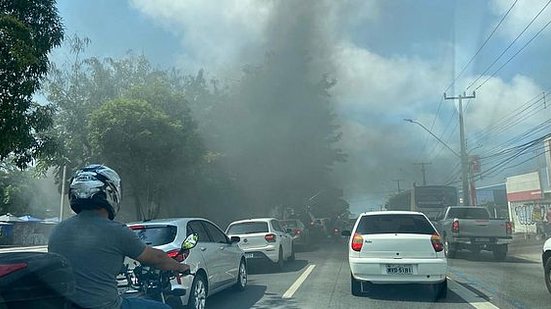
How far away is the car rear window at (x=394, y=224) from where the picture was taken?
10219mm

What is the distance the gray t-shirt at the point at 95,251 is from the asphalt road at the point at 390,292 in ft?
19.4

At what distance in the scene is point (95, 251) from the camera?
3482 mm

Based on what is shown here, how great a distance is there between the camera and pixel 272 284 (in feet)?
39.4

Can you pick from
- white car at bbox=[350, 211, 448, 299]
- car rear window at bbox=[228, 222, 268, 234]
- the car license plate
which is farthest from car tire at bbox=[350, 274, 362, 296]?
car rear window at bbox=[228, 222, 268, 234]

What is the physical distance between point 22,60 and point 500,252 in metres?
15.6

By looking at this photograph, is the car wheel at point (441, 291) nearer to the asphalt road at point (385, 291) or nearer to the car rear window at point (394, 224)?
the asphalt road at point (385, 291)

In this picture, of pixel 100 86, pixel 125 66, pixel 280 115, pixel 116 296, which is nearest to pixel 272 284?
pixel 116 296

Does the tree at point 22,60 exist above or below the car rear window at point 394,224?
above

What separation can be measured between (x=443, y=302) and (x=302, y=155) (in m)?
30.1

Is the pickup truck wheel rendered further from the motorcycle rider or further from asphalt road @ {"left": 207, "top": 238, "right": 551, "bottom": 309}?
the motorcycle rider

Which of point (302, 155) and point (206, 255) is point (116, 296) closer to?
point (206, 255)

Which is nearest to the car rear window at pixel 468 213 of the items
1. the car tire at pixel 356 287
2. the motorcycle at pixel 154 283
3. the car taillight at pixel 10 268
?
the car tire at pixel 356 287

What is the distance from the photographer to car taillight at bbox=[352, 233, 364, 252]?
32.8 feet

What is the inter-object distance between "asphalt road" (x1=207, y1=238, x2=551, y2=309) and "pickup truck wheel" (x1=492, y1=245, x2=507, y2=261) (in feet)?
9.81
